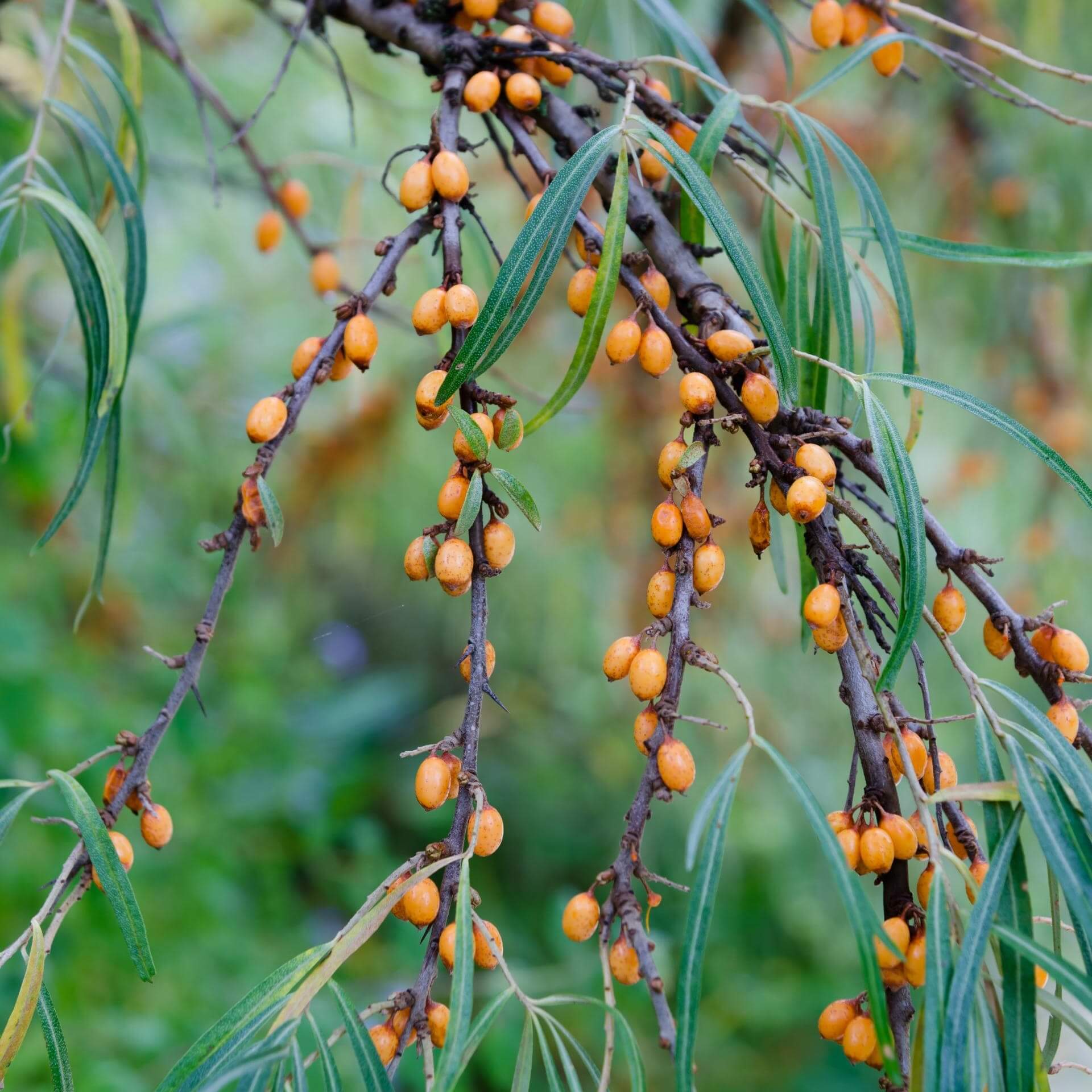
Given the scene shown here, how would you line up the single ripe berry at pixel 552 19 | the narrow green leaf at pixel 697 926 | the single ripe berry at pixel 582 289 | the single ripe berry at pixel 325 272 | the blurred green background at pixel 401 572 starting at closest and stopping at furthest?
the narrow green leaf at pixel 697 926
the single ripe berry at pixel 582 289
the single ripe berry at pixel 552 19
the single ripe berry at pixel 325 272
the blurred green background at pixel 401 572

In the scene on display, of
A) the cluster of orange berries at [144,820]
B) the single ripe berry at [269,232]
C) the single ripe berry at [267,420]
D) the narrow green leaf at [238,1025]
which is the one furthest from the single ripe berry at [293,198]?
the narrow green leaf at [238,1025]

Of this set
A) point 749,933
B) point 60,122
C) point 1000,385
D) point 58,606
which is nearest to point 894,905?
point 60,122

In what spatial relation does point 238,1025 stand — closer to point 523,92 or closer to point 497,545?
point 497,545

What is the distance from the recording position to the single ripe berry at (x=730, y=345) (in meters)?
0.41

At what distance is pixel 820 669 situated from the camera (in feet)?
5.88

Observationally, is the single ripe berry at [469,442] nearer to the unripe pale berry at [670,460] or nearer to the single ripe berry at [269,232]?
the unripe pale berry at [670,460]

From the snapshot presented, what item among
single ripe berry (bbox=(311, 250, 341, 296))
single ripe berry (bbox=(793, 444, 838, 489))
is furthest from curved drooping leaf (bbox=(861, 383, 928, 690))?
single ripe berry (bbox=(311, 250, 341, 296))

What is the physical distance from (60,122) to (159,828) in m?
0.43

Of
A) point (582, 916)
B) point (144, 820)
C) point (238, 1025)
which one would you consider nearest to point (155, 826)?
point (144, 820)

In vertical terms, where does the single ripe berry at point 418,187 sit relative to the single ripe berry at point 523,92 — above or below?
below

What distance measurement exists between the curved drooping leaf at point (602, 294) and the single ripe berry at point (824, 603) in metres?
0.14

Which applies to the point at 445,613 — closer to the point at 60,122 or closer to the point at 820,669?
the point at 820,669

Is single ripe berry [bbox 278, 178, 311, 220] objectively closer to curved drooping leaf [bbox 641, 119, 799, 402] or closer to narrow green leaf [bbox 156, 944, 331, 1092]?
curved drooping leaf [bbox 641, 119, 799, 402]

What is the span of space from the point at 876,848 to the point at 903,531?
125 mm
